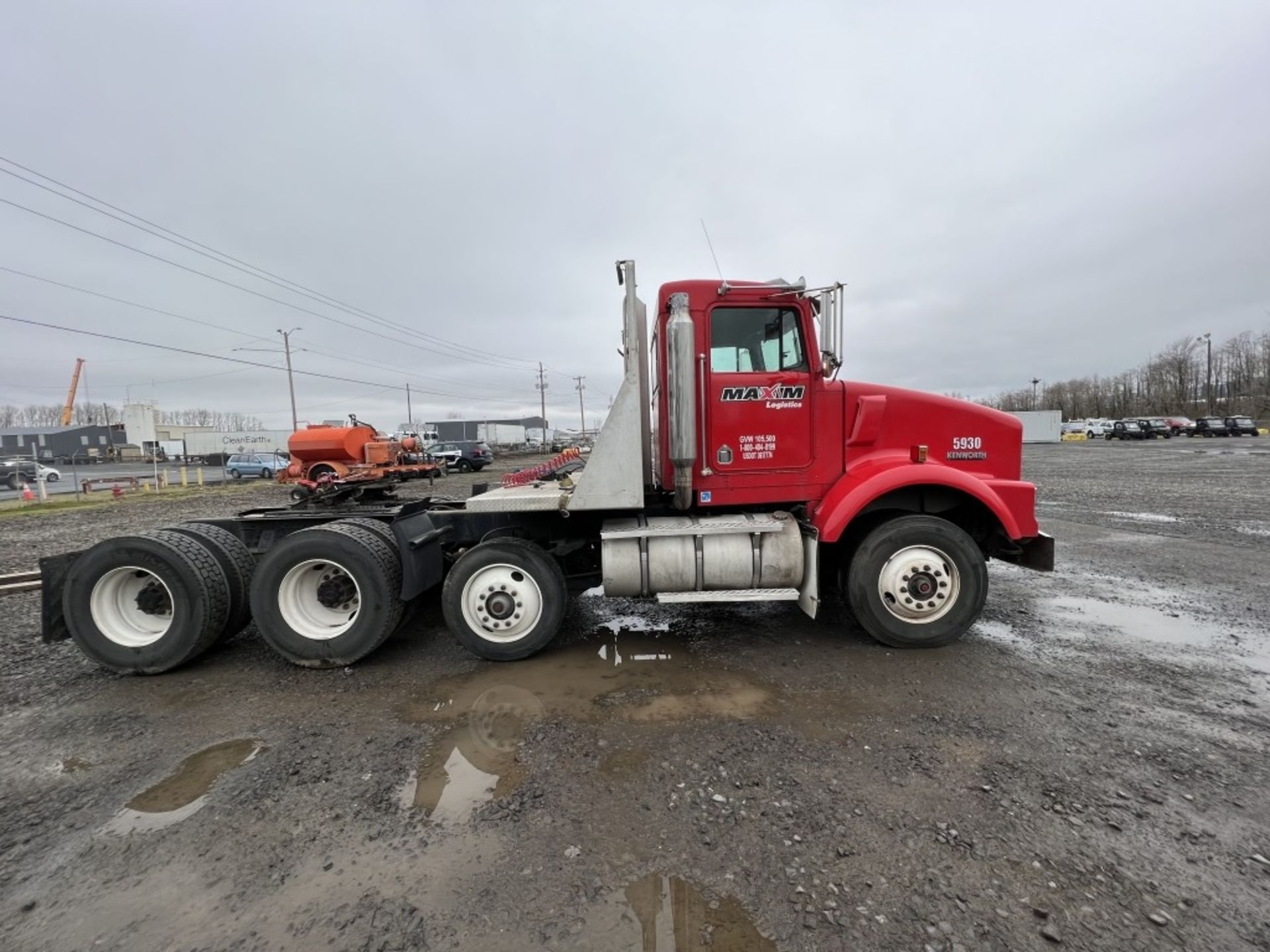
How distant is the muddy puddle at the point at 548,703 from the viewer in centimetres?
294

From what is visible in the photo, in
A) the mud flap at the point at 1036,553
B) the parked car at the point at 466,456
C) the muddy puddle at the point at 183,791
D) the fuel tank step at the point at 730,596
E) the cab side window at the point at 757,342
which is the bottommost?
the muddy puddle at the point at 183,791

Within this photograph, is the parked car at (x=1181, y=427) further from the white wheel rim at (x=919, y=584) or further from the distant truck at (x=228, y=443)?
the distant truck at (x=228, y=443)

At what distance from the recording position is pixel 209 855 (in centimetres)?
247

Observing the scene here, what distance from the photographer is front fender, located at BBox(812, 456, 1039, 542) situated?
4438 mm

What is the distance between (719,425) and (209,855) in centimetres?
396

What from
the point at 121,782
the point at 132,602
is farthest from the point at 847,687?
the point at 132,602

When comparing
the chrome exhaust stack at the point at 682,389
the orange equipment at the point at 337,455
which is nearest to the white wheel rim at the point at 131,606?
the chrome exhaust stack at the point at 682,389

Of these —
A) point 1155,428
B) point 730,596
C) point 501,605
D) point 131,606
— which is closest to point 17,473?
point 131,606

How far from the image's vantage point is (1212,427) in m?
45.2

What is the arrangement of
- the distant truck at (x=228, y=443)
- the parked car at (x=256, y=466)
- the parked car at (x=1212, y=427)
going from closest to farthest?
the parked car at (x=256, y=466)
the parked car at (x=1212, y=427)
the distant truck at (x=228, y=443)

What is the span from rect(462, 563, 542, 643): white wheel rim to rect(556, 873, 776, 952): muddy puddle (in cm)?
249

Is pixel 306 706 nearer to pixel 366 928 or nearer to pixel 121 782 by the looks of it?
pixel 121 782

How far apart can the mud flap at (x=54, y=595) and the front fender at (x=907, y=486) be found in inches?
232

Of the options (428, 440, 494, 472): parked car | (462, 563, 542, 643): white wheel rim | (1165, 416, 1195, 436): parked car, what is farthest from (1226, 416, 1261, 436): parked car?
(462, 563, 542, 643): white wheel rim
